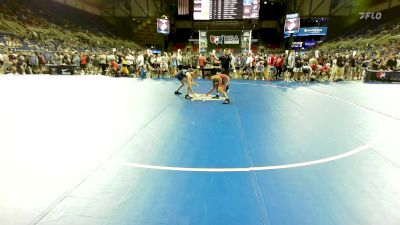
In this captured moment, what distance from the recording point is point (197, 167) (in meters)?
4.05

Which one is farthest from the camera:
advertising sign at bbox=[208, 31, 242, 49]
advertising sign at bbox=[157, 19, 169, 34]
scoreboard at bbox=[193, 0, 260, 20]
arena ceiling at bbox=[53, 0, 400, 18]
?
arena ceiling at bbox=[53, 0, 400, 18]

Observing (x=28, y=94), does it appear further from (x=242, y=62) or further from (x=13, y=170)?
(x=242, y=62)

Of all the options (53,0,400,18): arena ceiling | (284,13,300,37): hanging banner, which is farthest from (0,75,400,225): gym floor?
(53,0,400,18): arena ceiling

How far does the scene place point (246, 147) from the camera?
490cm

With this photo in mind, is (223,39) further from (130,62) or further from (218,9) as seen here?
(130,62)

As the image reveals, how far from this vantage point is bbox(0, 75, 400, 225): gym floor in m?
2.95

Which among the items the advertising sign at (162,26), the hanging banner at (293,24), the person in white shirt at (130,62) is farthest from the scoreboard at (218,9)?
the person in white shirt at (130,62)

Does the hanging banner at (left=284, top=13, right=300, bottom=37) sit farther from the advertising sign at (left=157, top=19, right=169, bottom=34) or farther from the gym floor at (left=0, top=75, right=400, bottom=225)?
the gym floor at (left=0, top=75, right=400, bottom=225)

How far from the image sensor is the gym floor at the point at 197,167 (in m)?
2.95

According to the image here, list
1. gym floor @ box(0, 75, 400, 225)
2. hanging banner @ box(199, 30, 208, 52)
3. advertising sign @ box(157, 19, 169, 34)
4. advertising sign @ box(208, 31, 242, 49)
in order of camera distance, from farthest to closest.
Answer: advertising sign @ box(157, 19, 169, 34) → advertising sign @ box(208, 31, 242, 49) → hanging banner @ box(199, 30, 208, 52) → gym floor @ box(0, 75, 400, 225)

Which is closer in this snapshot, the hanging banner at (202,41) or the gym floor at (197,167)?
the gym floor at (197,167)

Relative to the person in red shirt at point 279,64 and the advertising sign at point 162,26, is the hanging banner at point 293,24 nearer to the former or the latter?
the person in red shirt at point 279,64

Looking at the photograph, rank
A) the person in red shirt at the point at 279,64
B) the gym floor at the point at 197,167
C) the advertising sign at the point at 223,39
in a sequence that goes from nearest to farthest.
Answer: the gym floor at the point at 197,167 < the person in red shirt at the point at 279,64 < the advertising sign at the point at 223,39

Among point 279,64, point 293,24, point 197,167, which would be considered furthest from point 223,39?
point 197,167
